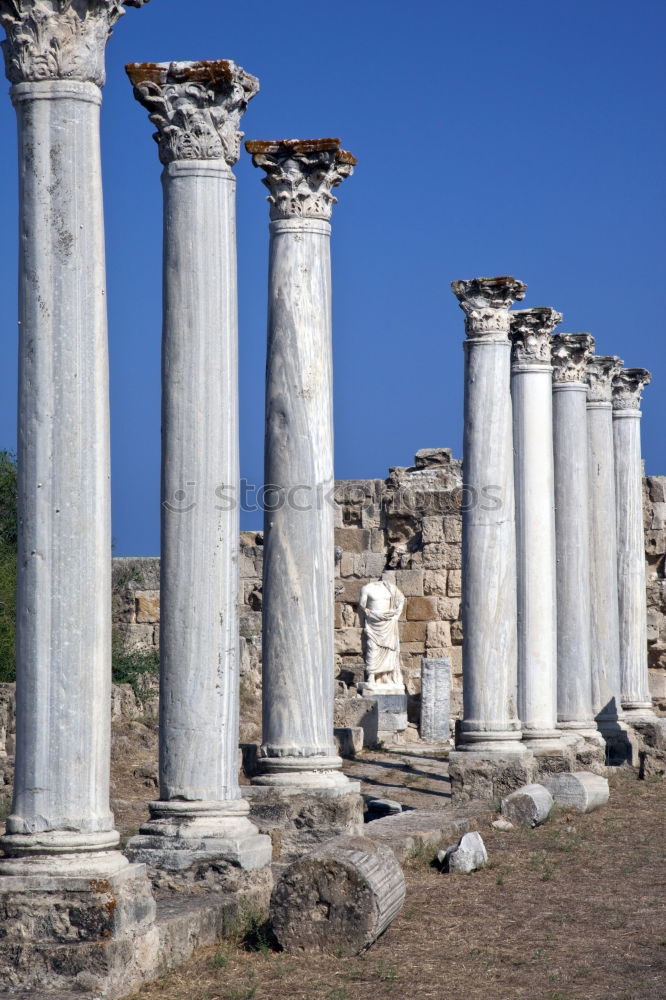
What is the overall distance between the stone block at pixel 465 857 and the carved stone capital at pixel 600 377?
34.1 feet

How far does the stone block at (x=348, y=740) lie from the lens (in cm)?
Answer: 2061

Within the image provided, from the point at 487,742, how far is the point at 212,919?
8174mm

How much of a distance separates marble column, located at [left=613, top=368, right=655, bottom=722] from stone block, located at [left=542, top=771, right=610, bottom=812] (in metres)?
6.65

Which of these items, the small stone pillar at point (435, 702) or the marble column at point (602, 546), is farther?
the small stone pillar at point (435, 702)

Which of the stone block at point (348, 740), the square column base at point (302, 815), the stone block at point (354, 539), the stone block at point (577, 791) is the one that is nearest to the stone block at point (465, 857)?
the square column base at point (302, 815)

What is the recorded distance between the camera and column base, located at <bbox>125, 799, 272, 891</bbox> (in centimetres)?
977

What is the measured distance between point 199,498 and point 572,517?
11.2 meters

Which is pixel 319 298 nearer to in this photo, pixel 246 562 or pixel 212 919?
pixel 212 919

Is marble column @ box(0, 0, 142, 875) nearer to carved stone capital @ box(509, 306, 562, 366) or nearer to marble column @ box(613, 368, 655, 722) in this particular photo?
carved stone capital @ box(509, 306, 562, 366)

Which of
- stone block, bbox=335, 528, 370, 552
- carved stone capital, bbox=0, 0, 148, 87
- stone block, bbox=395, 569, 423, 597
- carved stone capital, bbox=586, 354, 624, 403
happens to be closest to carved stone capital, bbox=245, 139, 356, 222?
carved stone capital, bbox=0, 0, 148, 87

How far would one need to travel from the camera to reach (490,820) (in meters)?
14.7

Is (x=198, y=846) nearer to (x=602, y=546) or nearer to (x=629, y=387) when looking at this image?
(x=602, y=546)

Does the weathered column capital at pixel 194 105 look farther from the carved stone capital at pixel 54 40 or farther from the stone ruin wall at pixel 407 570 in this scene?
the stone ruin wall at pixel 407 570

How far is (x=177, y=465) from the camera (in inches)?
399
